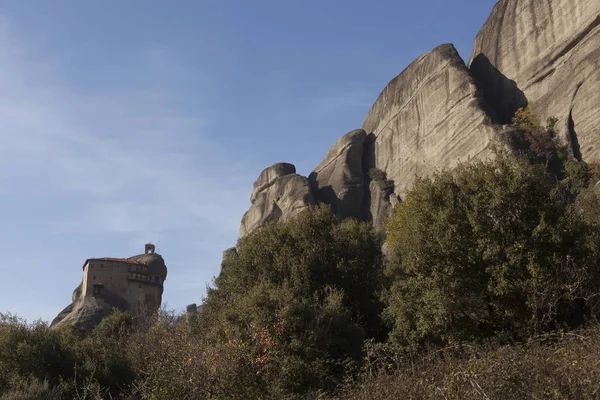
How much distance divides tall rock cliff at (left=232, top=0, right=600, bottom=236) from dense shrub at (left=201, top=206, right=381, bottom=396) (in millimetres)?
25006

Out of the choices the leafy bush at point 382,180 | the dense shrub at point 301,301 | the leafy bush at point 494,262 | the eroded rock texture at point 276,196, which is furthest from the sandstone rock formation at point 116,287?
the leafy bush at point 494,262

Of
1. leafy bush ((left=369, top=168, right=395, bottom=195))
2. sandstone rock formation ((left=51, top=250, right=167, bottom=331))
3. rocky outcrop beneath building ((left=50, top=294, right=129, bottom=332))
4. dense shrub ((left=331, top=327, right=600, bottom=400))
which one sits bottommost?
dense shrub ((left=331, top=327, right=600, bottom=400))

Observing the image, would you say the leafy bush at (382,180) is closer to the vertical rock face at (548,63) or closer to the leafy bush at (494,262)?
the vertical rock face at (548,63)

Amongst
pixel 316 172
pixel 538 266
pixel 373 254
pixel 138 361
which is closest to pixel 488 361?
pixel 538 266

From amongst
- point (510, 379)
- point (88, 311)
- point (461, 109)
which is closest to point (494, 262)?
point (510, 379)

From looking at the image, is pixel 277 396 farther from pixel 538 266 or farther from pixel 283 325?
pixel 538 266

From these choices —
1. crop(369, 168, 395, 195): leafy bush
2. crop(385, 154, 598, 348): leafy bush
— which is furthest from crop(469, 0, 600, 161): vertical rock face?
crop(385, 154, 598, 348): leafy bush

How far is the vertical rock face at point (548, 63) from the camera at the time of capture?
48.4 m

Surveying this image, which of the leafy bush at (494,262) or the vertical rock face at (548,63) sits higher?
the vertical rock face at (548,63)

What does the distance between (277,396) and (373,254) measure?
13851mm

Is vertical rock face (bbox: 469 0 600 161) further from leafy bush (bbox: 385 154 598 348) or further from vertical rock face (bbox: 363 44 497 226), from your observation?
leafy bush (bbox: 385 154 598 348)

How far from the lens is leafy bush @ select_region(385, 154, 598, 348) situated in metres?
18.4

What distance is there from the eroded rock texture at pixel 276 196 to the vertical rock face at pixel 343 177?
188 cm

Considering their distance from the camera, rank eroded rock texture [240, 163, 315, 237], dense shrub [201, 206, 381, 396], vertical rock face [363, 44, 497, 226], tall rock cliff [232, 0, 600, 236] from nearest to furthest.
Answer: dense shrub [201, 206, 381, 396]
tall rock cliff [232, 0, 600, 236]
vertical rock face [363, 44, 497, 226]
eroded rock texture [240, 163, 315, 237]
